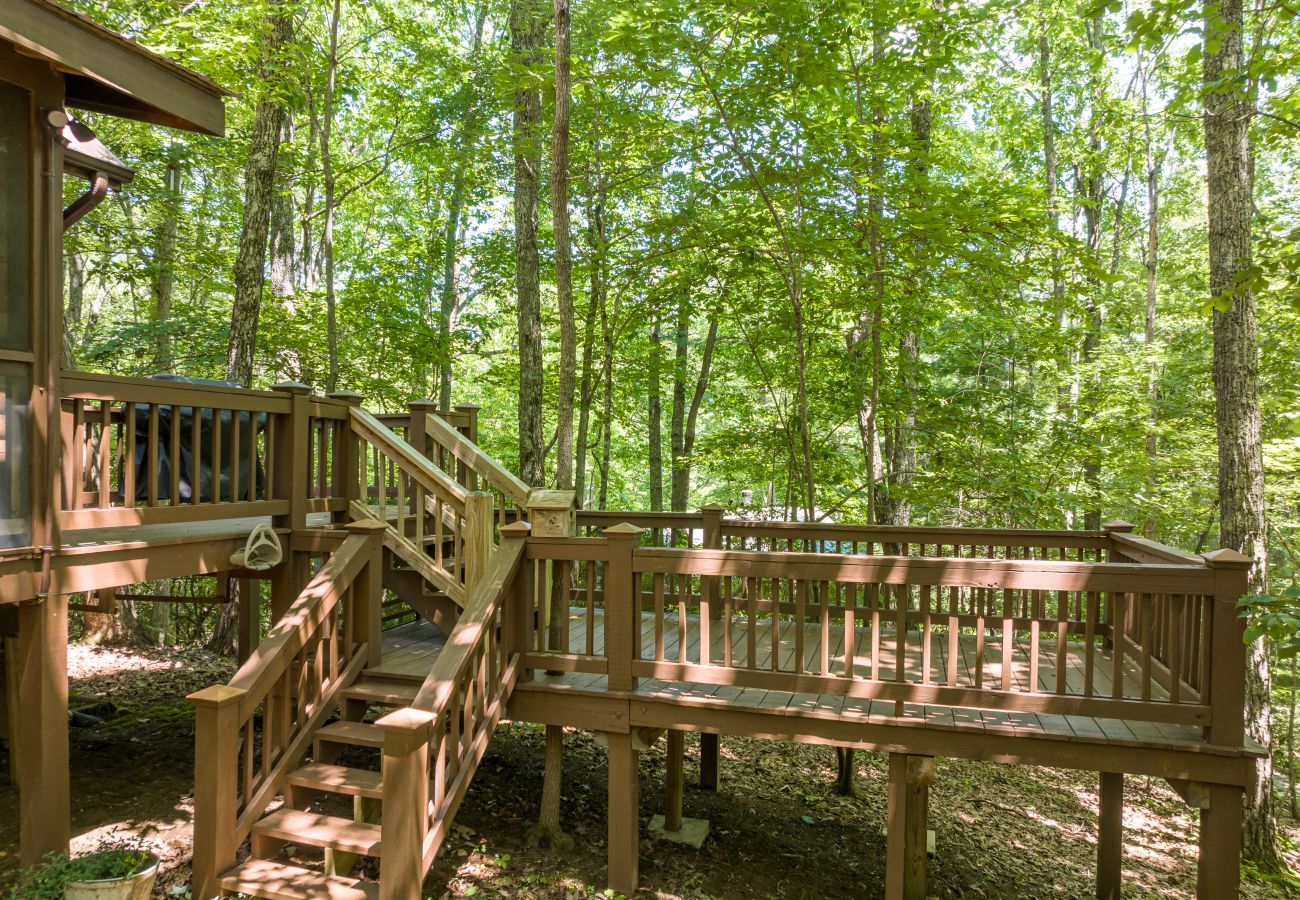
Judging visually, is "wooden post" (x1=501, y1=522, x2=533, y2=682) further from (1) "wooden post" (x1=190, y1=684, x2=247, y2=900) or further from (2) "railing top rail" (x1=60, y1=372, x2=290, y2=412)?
(2) "railing top rail" (x1=60, y1=372, x2=290, y2=412)

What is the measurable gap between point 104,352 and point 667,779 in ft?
28.8

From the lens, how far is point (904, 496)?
9.49 metres

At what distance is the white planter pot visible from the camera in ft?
11.0

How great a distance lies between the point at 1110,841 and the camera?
5199 mm

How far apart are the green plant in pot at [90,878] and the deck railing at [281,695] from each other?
0.82 ft

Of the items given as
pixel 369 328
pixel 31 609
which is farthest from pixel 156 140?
pixel 31 609

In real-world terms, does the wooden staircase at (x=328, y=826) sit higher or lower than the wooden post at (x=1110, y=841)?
higher

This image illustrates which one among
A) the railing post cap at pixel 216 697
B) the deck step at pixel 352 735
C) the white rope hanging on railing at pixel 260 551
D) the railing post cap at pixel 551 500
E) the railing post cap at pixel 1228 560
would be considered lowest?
the deck step at pixel 352 735

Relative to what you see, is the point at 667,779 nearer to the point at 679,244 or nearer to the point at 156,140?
the point at 679,244

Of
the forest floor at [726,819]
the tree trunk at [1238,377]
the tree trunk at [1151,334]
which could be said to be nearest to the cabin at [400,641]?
the forest floor at [726,819]

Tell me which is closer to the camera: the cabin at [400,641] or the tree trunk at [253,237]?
the cabin at [400,641]

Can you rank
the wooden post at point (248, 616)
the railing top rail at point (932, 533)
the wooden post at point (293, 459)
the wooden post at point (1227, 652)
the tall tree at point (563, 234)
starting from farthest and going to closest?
the wooden post at point (248, 616) < the railing top rail at point (932, 533) < the tall tree at point (563, 234) < the wooden post at point (293, 459) < the wooden post at point (1227, 652)

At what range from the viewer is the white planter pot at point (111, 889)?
132 inches

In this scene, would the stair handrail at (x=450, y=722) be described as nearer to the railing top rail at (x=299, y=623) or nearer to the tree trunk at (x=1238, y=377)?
the railing top rail at (x=299, y=623)
